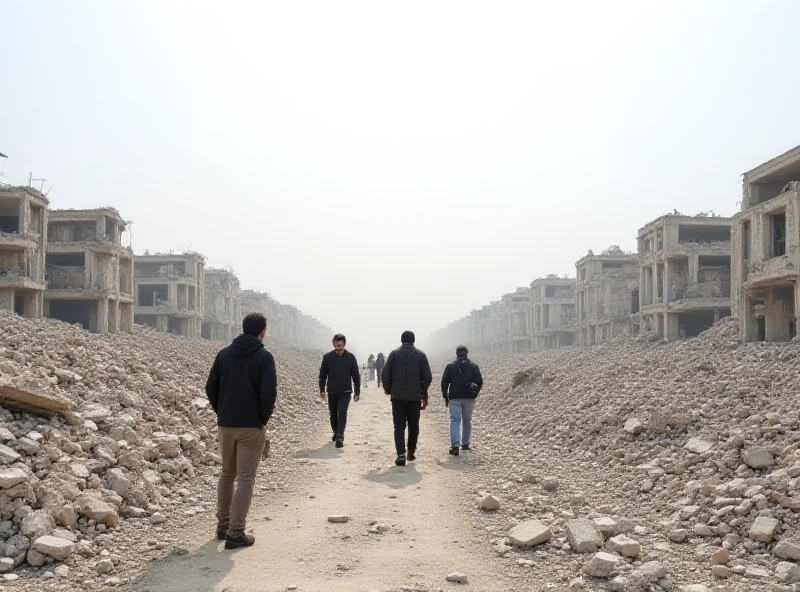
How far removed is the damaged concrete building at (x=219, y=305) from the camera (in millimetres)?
56188

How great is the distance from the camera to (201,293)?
51.0m

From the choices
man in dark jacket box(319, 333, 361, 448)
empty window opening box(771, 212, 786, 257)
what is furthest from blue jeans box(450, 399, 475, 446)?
empty window opening box(771, 212, 786, 257)

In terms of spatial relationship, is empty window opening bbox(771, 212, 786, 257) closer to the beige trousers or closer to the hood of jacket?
the hood of jacket

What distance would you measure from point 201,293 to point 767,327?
141 feet

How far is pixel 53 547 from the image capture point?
4910 millimetres

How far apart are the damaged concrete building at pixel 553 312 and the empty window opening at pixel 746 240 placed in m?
34.7

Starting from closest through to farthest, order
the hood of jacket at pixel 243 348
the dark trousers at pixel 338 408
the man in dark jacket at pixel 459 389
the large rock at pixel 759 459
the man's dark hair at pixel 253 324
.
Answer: the hood of jacket at pixel 243 348
the man's dark hair at pixel 253 324
the large rock at pixel 759 459
the man in dark jacket at pixel 459 389
the dark trousers at pixel 338 408

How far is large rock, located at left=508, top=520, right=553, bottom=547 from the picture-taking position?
17.9ft

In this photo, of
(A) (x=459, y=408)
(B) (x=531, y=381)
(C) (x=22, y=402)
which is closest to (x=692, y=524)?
(A) (x=459, y=408)

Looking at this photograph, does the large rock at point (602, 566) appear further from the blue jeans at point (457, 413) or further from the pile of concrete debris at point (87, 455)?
the blue jeans at point (457, 413)

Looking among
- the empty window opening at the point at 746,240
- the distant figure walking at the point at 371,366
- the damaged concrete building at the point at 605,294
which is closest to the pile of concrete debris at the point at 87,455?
the empty window opening at the point at 746,240

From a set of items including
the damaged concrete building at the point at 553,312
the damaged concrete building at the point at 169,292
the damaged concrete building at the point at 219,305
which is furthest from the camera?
the damaged concrete building at the point at 553,312

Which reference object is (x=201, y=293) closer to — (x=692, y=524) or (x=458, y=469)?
(x=458, y=469)

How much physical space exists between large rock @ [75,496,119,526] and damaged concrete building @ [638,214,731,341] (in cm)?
3103
